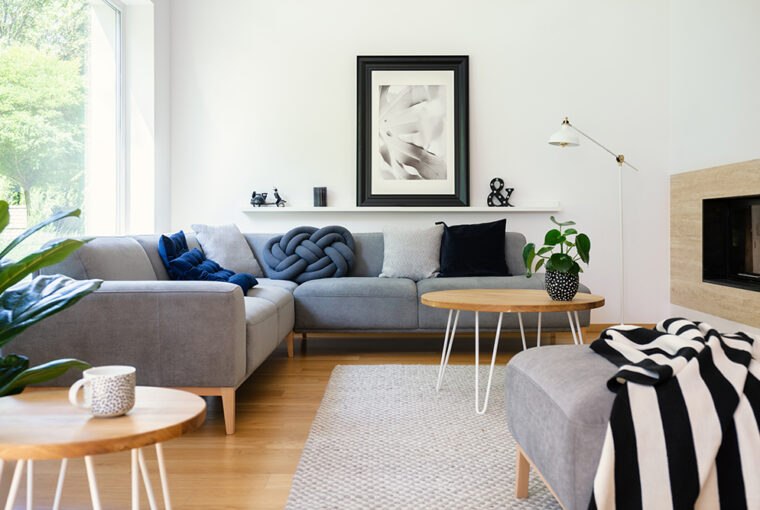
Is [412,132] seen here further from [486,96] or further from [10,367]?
[10,367]

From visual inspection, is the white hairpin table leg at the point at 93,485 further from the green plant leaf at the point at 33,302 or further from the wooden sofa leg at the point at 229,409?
the wooden sofa leg at the point at 229,409

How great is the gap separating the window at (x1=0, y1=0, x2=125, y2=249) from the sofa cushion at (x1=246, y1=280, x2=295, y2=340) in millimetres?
1319

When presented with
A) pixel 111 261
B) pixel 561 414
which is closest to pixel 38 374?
pixel 561 414

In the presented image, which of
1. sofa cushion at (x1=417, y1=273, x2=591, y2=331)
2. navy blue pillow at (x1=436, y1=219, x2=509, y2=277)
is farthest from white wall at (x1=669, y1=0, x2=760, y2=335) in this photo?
navy blue pillow at (x1=436, y1=219, x2=509, y2=277)

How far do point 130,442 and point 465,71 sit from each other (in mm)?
4329

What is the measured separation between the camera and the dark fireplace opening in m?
4.08

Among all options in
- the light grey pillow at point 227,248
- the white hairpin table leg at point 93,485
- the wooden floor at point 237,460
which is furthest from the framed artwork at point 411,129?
the white hairpin table leg at point 93,485

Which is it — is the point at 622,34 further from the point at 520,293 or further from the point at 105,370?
the point at 105,370

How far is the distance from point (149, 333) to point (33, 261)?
2.99 ft

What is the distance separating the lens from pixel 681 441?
1.19 metres

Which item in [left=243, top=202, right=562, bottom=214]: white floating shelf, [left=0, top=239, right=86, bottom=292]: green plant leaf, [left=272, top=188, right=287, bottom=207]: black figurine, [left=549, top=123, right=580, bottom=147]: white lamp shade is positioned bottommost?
[left=0, top=239, right=86, bottom=292]: green plant leaf

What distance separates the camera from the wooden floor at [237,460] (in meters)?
1.75

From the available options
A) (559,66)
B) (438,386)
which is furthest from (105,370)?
(559,66)

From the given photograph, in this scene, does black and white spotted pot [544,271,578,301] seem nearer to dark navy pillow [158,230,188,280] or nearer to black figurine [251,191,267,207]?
dark navy pillow [158,230,188,280]
